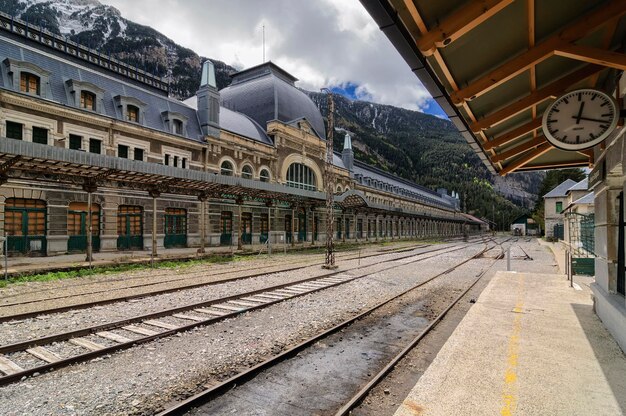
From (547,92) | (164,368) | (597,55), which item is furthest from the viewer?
(164,368)

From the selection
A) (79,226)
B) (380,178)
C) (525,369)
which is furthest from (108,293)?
(380,178)

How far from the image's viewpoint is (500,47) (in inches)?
177

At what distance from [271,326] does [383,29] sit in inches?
260

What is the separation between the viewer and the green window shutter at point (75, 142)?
2205cm

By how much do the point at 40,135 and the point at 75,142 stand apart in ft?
6.00

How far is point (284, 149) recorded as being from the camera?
38906mm

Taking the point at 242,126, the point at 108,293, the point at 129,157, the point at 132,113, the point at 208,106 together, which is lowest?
the point at 108,293

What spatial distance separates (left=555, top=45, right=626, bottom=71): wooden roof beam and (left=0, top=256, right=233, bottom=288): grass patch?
17.2 metres

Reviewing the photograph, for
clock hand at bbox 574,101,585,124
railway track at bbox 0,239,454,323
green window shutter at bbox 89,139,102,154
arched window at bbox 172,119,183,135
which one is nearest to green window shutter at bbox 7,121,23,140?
green window shutter at bbox 89,139,102,154

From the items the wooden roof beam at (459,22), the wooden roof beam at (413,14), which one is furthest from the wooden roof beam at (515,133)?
the wooden roof beam at (413,14)

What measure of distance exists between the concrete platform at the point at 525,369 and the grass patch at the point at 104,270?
15.1 m

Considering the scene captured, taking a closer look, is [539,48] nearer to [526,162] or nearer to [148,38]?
[526,162]

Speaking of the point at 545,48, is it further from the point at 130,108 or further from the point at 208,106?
the point at 208,106

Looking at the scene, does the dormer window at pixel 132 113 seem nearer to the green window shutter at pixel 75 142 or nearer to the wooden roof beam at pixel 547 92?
the green window shutter at pixel 75 142
